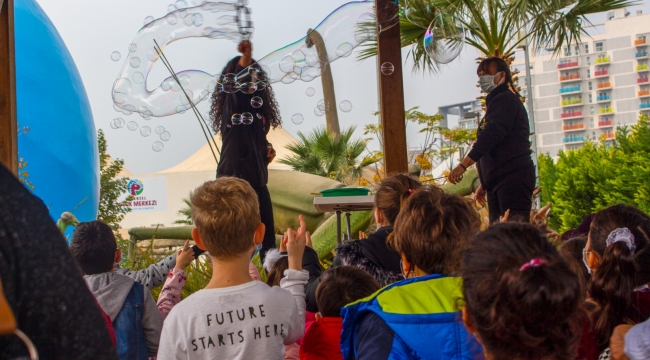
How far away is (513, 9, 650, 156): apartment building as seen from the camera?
307 ft

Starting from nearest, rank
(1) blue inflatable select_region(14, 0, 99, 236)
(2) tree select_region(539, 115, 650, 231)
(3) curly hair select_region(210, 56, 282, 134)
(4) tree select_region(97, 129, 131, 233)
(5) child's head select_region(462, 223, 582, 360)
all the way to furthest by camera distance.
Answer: (5) child's head select_region(462, 223, 582, 360) → (3) curly hair select_region(210, 56, 282, 134) → (1) blue inflatable select_region(14, 0, 99, 236) → (2) tree select_region(539, 115, 650, 231) → (4) tree select_region(97, 129, 131, 233)

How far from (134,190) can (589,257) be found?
28.3 metres

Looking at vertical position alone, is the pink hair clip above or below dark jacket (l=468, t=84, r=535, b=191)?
below

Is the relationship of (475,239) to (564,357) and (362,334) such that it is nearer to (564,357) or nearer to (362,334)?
(564,357)

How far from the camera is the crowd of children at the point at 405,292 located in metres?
1.34

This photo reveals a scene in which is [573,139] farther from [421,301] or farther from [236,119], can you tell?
[421,301]

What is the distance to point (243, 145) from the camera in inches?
186

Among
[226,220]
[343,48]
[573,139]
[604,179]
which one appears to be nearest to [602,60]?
[573,139]

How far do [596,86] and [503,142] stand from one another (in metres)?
103

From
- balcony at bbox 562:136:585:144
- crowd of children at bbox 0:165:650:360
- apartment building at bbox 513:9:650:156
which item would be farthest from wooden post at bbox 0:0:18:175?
balcony at bbox 562:136:585:144

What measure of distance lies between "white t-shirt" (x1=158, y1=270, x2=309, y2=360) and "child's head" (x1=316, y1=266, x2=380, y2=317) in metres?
0.28

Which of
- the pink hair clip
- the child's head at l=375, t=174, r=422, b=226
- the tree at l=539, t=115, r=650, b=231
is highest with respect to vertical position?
the child's head at l=375, t=174, r=422, b=226

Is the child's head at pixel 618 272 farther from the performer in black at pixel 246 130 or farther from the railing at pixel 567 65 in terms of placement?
the railing at pixel 567 65

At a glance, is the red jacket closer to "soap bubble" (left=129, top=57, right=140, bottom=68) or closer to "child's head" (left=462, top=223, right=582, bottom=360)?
"child's head" (left=462, top=223, right=582, bottom=360)
